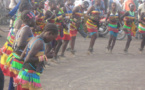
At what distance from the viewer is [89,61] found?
8.75 metres

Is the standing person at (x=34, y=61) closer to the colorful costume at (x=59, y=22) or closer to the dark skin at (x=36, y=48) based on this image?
the dark skin at (x=36, y=48)

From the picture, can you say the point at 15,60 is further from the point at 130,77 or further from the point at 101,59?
the point at 101,59

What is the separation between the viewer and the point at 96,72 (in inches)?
287

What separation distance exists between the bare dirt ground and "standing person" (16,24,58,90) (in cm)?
174

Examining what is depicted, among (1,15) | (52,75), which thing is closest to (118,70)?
(52,75)

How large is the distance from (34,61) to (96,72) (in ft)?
11.5

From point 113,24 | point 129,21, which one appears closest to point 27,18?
point 113,24

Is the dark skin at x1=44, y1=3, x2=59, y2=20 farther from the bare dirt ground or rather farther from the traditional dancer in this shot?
the bare dirt ground

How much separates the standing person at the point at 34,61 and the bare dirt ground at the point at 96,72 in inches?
68.4

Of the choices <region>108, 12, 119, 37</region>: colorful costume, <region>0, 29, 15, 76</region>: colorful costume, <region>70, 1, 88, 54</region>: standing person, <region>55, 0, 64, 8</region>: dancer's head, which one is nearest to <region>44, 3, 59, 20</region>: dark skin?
<region>55, 0, 64, 8</region>: dancer's head

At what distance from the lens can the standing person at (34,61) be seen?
400cm

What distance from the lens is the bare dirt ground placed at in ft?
19.8

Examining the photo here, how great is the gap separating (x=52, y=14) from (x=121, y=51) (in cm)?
Result: 390

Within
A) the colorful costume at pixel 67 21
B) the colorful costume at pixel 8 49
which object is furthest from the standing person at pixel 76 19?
the colorful costume at pixel 8 49
